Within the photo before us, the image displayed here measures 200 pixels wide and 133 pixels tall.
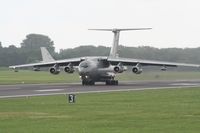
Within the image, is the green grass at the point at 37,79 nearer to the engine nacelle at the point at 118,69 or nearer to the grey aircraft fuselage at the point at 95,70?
the grey aircraft fuselage at the point at 95,70

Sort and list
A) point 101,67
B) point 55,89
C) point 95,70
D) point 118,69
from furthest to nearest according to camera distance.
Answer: point 101,67, point 118,69, point 95,70, point 55,89

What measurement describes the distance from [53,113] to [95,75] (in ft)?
113

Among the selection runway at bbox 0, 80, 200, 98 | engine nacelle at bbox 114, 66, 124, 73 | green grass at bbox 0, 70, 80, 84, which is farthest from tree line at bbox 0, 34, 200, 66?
runway at bbox 0, 80, 200, 98

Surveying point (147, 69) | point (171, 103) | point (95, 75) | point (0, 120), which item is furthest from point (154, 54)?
point (0, 120)

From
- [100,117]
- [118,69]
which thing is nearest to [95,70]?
[118,69]

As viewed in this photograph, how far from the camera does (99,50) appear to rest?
122 metres

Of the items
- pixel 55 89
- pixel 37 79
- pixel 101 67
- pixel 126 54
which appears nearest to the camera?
pixel 55 89

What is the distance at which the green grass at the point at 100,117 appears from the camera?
20.2m

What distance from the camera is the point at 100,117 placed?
24.0 meters

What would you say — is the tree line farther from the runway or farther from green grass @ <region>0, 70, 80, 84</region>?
the runway

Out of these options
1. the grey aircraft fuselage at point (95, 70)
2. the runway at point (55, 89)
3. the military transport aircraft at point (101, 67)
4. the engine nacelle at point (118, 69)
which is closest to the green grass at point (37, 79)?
the military transport aircraft at point (101, 67)

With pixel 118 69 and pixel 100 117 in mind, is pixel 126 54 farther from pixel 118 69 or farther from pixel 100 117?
pixel 100 117

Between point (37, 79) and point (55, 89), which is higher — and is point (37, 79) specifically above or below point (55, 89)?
below

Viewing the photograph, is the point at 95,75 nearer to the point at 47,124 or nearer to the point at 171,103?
the point at 171,103
